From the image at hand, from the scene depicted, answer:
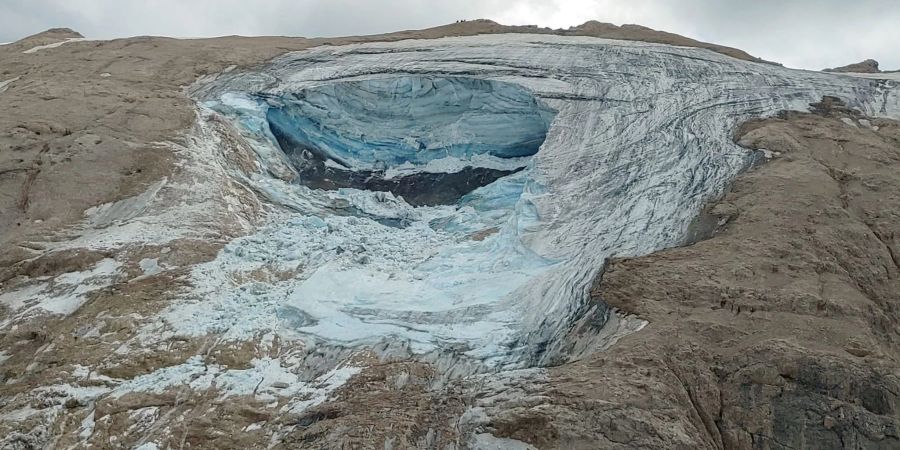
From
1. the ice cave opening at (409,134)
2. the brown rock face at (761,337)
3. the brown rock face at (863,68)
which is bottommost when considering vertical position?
the brown rock face at (761,337)

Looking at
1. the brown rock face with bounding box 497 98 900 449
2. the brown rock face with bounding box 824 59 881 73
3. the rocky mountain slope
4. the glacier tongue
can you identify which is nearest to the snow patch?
the rocky mountain slope

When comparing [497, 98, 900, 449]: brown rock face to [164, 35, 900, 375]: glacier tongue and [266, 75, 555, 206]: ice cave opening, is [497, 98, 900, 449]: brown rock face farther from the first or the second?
[266, 75, 555, 206]: ice cave opening

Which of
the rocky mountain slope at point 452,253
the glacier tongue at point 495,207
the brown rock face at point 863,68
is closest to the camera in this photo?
the rocky mountain slope at point 452,253

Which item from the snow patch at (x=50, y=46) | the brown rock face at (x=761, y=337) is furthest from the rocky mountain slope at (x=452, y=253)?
the snow patch at (x=50, y=46)

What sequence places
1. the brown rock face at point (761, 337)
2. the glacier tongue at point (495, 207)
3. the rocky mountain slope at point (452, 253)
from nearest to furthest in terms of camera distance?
1. the brown rock face at point (761, 337)
2. the rocky mountain slope at point (452, 253)
3. the glacier tongue at point (495, 207)

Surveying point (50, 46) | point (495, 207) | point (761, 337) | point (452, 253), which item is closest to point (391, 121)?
point (495, 207)

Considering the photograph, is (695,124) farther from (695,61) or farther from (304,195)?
(304,195)

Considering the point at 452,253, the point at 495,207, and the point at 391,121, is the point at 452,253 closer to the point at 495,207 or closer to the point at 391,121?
the point at 495,207

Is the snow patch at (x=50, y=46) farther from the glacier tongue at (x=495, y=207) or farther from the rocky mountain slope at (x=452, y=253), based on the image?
the glacier tongue at (x=495, y=207)

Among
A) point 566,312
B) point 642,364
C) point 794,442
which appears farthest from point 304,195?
point 794,442
